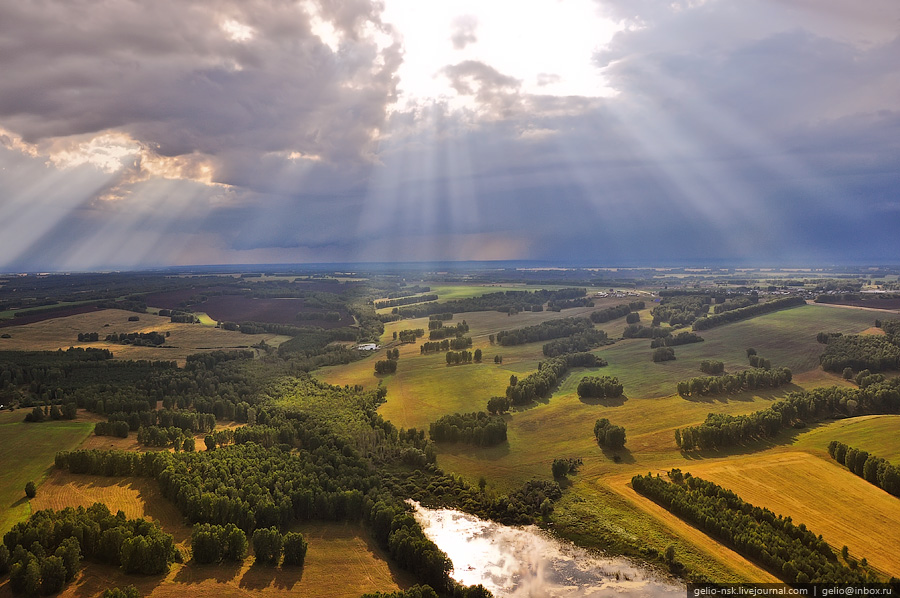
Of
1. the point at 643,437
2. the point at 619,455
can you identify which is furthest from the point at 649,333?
the point at 619,455

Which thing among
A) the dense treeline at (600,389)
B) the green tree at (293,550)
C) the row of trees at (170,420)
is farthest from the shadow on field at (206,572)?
the dense treeline at (600,389)

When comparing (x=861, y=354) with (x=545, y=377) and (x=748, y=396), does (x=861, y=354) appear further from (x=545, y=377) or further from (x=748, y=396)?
(x=545, y=377)

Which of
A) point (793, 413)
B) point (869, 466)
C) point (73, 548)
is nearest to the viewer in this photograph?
point (73, 548)

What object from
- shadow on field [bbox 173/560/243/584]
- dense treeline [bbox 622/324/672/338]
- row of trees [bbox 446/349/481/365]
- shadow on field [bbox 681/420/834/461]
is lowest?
shadow on field [bbox 173/560/243/584]

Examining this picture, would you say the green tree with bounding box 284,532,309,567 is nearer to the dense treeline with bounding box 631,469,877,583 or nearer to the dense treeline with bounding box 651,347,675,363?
the dense treeline with bounding box 631,469,877,583

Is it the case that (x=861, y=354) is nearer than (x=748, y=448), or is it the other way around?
(x=748, y=448)

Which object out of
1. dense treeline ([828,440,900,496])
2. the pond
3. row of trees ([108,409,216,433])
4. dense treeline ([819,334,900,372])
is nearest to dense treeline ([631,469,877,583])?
the pond

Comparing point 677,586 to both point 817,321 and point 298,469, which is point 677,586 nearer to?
point 298,469
